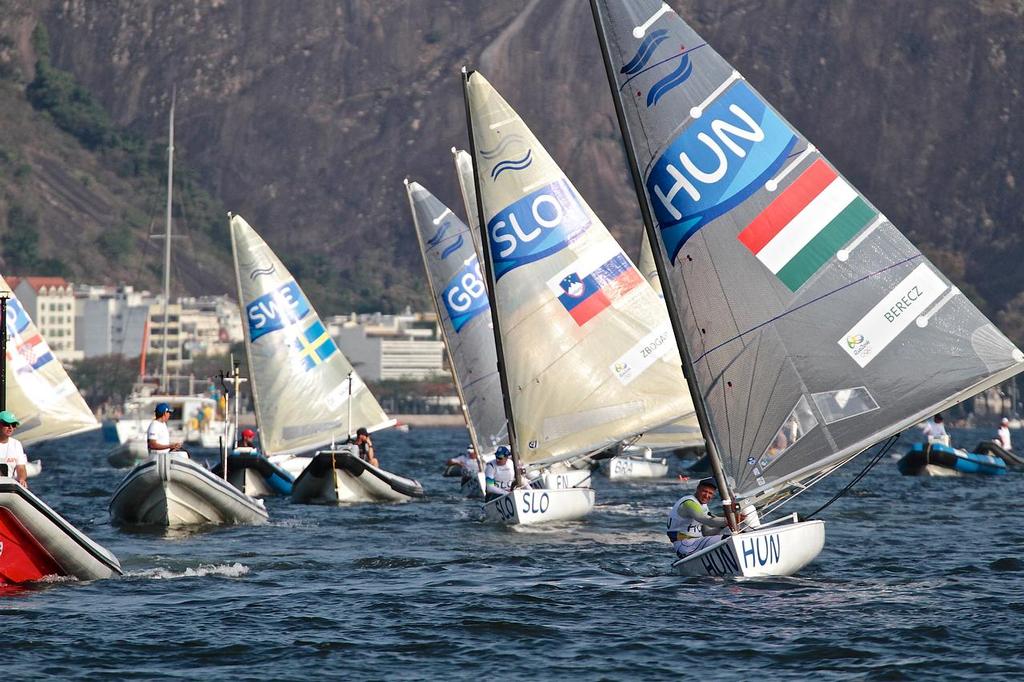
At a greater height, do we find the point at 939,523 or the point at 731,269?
the point at 731,269

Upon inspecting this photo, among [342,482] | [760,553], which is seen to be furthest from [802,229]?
[342,482]

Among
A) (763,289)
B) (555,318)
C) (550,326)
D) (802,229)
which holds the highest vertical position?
(802,229)

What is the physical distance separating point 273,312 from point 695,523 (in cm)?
2297

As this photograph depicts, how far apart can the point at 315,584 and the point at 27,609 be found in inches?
168

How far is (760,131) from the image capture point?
845 inches

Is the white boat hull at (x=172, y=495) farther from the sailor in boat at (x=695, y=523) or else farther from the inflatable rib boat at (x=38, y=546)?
the sailor in boat at (x=695, y=523)

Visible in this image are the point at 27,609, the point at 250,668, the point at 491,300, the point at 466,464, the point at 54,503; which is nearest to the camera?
the point at 250,668

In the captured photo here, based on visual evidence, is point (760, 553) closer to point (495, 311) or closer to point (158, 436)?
point (158, 436)

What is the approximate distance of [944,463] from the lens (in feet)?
164

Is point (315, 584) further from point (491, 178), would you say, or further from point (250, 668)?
point (491, 178)

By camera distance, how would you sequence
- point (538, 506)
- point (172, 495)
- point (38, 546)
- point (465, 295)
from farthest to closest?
point (465, 295) → point (538, 506) → point (172, 495) → point (38, 546)

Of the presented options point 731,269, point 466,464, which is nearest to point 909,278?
point 731,269

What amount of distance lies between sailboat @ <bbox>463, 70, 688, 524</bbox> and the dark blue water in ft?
5.51

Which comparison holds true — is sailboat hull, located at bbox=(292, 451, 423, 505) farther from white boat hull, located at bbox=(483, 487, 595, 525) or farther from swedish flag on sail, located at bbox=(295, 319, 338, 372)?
white boat hull, located at bbox=(483, 487, 595, 525)
